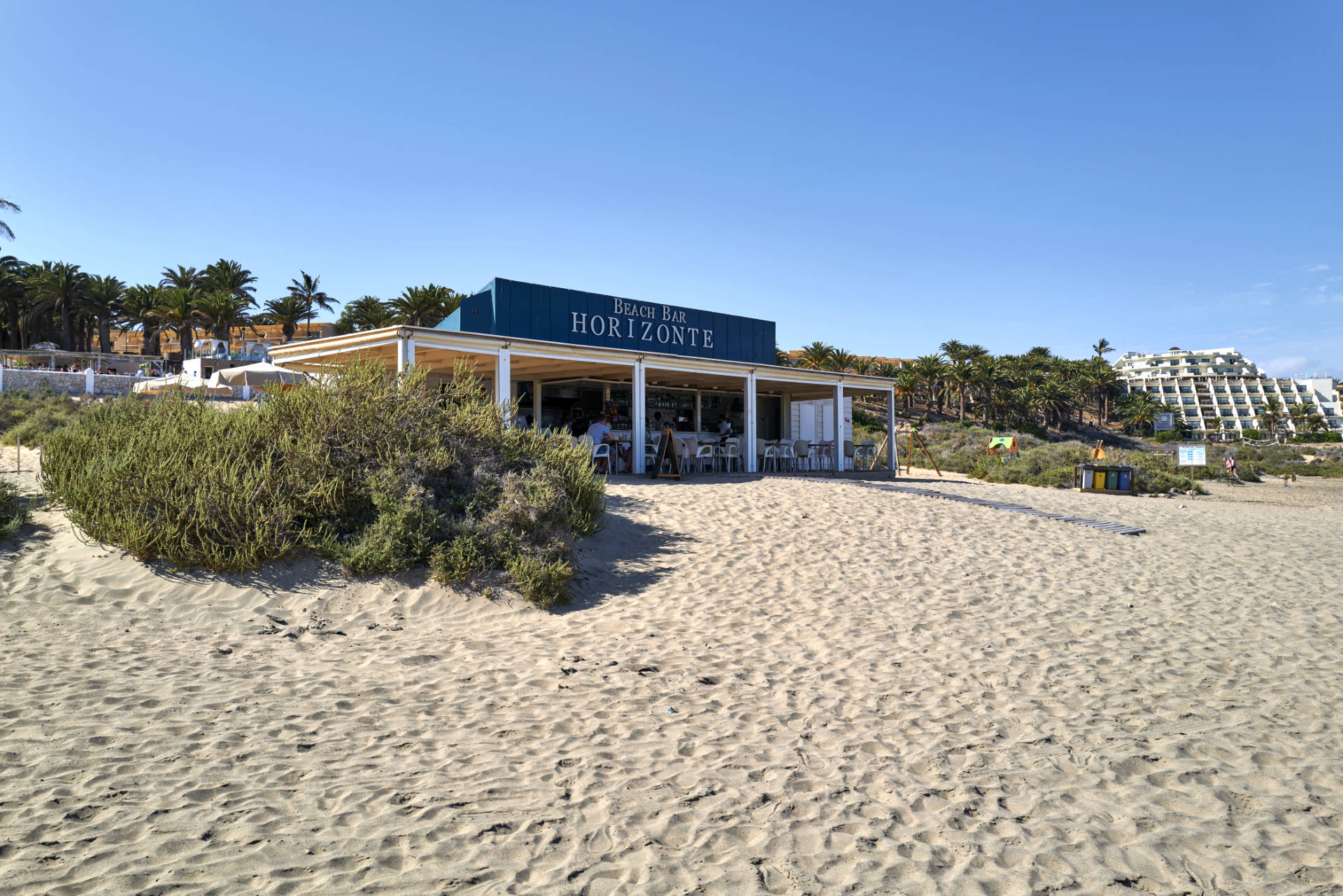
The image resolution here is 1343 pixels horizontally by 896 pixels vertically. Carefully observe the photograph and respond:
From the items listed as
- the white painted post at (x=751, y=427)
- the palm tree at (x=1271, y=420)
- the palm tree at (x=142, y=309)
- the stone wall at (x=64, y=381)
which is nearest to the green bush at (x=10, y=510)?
the white painted post at (x=751, y=427)

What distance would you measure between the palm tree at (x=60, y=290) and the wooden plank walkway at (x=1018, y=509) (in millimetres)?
43396

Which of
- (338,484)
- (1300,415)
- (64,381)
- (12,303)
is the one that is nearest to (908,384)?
(64,381)

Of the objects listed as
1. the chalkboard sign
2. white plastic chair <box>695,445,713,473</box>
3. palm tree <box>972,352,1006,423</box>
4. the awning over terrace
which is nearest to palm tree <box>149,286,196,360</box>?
the awning over terrace

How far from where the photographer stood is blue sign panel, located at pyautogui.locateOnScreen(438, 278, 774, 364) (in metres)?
14.1

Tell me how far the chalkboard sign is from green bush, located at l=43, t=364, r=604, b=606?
511 cm

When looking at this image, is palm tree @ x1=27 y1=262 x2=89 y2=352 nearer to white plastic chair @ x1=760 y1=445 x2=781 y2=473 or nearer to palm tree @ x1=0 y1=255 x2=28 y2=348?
palm tree @ x1=0 y1=255 x2=28 y2=348

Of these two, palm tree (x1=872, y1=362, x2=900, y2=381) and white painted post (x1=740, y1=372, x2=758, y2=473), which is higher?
palm tree (x1=872, y1=362, x2=900, y2=381)

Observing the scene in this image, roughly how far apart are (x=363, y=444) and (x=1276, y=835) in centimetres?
744

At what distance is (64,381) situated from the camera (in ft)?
87.9

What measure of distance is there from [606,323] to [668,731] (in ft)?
40.5

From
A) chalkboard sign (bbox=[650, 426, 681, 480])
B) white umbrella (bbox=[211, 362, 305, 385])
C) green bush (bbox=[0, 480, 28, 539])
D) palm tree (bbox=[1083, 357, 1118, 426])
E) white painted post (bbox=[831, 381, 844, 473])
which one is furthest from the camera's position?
palm tree (bbox=[1083, 357, 1118, 426])

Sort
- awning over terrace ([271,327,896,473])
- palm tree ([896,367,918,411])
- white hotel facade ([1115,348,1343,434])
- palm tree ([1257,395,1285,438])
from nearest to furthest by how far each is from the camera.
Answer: awning over terrace ([271,327,896,473]), palm tree ([896,367,918,411]), palm tree ([1257,395,1285,438]), white hotel facade ([1115,348,1343,434])

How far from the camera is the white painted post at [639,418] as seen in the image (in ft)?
46.0

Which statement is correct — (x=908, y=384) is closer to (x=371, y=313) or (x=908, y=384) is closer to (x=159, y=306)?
(x=371, y=313)
